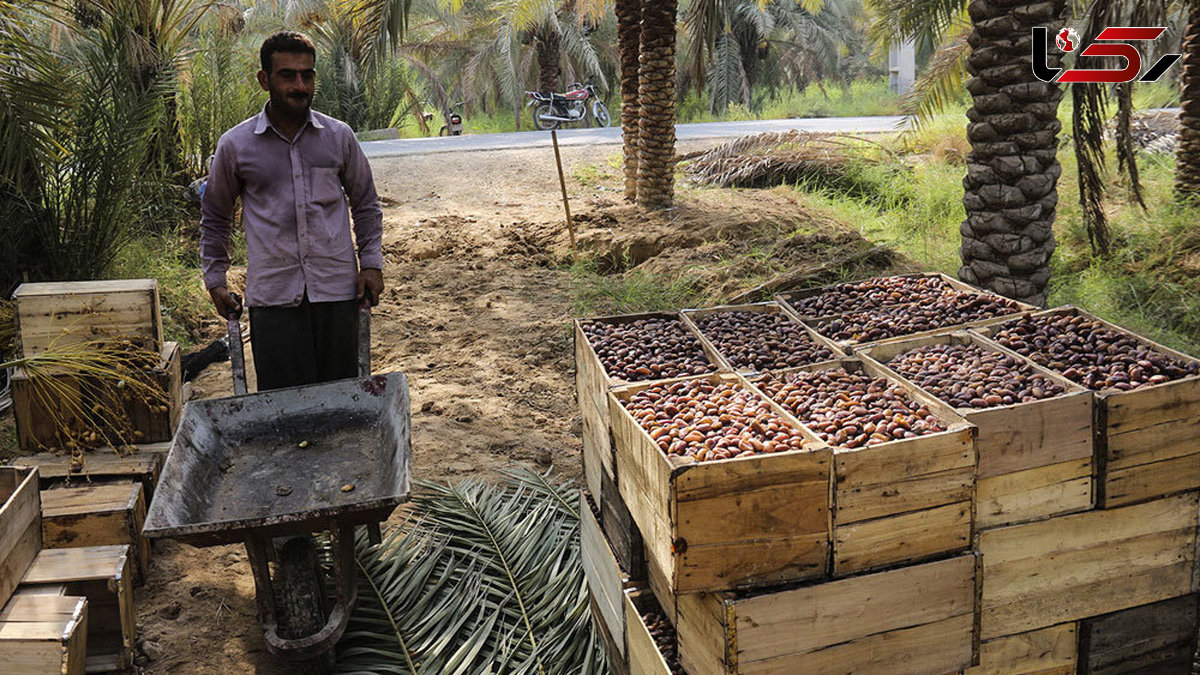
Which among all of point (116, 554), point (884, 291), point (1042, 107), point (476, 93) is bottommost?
point (116, 554)

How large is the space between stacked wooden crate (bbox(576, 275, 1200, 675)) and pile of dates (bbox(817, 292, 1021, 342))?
34 centimetres

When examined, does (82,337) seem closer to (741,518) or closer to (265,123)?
(265,123)

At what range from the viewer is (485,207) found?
1179 centimetres

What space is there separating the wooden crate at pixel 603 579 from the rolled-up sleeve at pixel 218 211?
1872 millimetres

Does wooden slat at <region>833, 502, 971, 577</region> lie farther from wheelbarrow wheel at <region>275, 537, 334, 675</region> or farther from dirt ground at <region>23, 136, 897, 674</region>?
dirt ground at <region>23, 136, 897, 674</region>

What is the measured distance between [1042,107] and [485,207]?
697cm

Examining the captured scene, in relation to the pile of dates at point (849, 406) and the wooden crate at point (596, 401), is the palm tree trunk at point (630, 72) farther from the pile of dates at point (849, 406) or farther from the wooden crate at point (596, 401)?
the pile of dates at point (849, 406)

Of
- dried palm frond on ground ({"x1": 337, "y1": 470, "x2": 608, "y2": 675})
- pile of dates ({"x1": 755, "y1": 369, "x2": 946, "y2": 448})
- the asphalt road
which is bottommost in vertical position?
dried palm frond on ground ({"x1": 337, "y1": 470, "x2": 608, "y2": 675})

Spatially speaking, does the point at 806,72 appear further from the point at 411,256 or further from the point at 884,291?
the point at 884,291

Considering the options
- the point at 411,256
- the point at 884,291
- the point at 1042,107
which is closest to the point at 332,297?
the point at 884,291

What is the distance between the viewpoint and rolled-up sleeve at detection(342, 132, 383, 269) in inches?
166

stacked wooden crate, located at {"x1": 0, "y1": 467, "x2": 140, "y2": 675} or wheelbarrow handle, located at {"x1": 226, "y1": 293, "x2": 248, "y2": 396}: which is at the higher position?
wheelbarrow handle, located at {"x1": 226, "y1": 293, "x2": 248, "y2": 396}

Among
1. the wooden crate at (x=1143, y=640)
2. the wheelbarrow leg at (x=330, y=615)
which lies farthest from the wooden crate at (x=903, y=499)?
the wheelbarrow leg at (x=330, y=615)

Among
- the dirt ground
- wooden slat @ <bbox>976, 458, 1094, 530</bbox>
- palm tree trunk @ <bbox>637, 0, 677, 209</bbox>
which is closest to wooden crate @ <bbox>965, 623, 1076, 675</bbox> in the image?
wooden slat @ <bbox>976, 458, 1094, 530</bbox>
